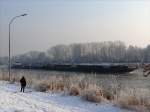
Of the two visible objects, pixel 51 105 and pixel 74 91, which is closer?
pixel 51 105

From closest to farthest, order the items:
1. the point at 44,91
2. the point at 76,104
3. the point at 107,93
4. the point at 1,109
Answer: the point at 1,109
the point at 76,104
the point at 107,93
the point at 44,91

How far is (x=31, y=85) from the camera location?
2406 cm

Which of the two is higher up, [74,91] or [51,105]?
[74,91]

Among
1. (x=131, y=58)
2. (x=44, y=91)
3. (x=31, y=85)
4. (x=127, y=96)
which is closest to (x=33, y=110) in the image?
(x=127, y=96)

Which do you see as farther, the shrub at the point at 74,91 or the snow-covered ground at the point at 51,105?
the shrub at the point at 74,91

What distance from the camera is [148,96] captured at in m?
17.0

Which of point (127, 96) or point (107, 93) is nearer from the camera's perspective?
point (127, 96)

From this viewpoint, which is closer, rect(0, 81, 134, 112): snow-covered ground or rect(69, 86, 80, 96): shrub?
rect(0, 81, 134, 112): snow-covered ground

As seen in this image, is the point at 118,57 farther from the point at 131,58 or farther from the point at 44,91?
the point at 44,91

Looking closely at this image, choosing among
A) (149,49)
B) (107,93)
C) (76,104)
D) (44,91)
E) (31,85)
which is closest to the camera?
(76,104)

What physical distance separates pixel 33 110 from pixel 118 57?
11801cm

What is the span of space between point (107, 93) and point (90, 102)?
233cm

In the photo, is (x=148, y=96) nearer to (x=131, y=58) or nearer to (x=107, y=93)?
(x=107, y=93)

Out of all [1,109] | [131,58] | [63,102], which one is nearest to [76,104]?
[63,102]
